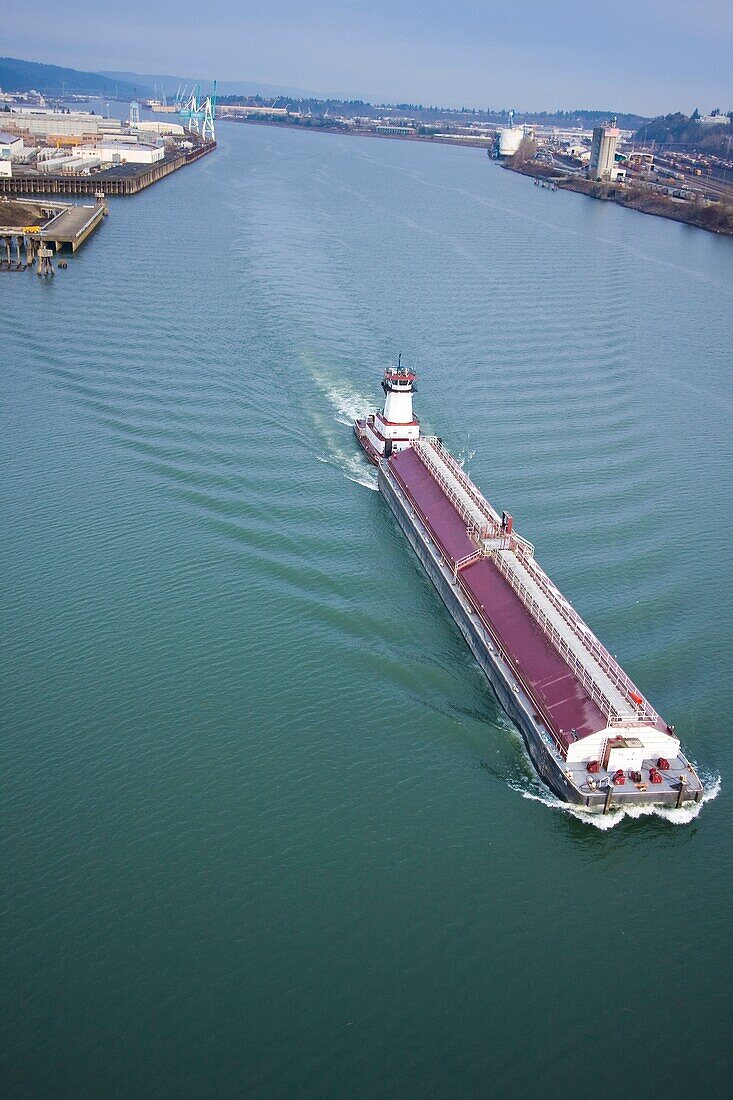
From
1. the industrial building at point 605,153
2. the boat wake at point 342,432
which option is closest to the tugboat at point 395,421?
the boat wake at point 342,432

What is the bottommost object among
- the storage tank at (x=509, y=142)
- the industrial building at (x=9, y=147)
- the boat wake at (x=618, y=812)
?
the boat wake at (x=618, y=812)

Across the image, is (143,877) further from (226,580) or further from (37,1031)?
(226,580)

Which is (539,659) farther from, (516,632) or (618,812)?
(618,812)

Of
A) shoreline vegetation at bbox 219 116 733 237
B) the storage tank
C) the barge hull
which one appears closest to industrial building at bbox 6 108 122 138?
shoreline vegetation at bbox 219 116 733 237

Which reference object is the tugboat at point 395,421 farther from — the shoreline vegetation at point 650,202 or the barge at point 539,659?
the shoreline vegetation at point 650,202

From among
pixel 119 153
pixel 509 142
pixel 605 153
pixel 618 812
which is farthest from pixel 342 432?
pixel 509 142

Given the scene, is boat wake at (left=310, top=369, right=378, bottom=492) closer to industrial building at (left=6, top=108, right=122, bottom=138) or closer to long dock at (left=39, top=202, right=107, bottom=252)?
long dock at (left=39, top=202, right=107, bottom=252)
